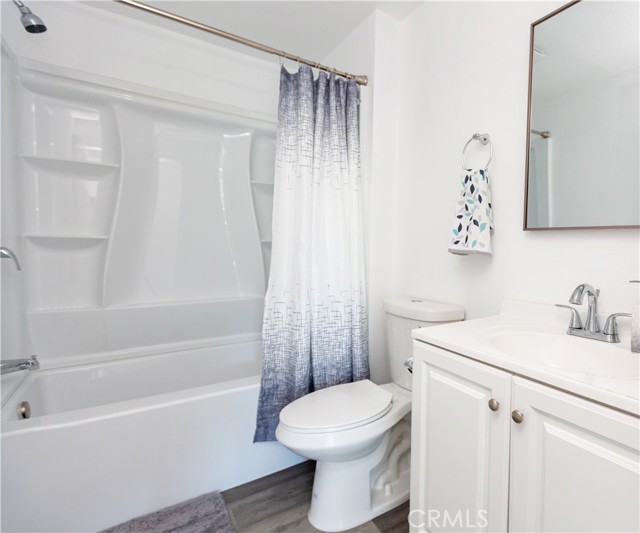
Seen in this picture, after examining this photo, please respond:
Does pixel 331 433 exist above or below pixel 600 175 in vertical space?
below

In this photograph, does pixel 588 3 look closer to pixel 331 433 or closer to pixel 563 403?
pixel 563 403

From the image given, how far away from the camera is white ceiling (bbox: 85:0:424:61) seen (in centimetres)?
173

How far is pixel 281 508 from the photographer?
4.69 feet

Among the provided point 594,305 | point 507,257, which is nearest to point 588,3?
point 507,257

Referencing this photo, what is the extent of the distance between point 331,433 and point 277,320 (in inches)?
22.5

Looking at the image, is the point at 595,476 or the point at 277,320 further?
the point at 277,320

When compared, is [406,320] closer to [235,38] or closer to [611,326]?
[611,326]

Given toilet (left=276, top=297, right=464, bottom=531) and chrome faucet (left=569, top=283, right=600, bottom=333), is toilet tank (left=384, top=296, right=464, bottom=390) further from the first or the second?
chrome faucet (left=569, top=283, right=600, bottom=333)

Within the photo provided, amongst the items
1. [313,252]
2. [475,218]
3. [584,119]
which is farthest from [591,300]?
[313,252]

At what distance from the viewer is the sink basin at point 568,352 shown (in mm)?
884

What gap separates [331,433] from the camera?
1180mm

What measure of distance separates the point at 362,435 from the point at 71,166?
2132 mm

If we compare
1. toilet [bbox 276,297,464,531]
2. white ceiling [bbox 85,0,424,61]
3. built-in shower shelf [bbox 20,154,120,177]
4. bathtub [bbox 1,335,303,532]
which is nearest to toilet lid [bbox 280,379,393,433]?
toilet [bbox 276,297,464,531]

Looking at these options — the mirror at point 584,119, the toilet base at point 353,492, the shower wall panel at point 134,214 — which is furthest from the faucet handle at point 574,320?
Answer: the shower wall panel at point 134,214
